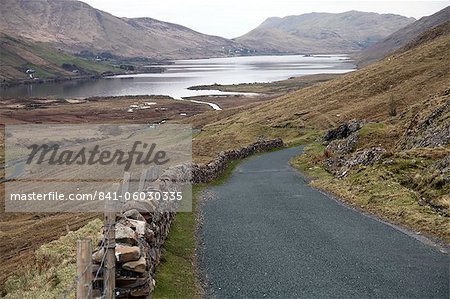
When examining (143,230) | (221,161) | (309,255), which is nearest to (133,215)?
(143,230)

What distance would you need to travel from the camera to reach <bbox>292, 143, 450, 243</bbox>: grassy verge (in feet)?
61.4

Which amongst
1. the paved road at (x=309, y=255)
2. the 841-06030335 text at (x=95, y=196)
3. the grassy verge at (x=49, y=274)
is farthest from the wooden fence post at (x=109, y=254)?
the paved road at (x=309, y=255)

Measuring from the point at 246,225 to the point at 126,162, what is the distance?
34.3 meters

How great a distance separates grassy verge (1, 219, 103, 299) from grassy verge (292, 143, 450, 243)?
12633 mm

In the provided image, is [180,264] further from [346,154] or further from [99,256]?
[346,154]

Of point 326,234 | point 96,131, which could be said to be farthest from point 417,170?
point 96,131

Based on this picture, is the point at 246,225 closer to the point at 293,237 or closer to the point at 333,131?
the point at 293,237

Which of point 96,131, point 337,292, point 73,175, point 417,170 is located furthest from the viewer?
point 96,131

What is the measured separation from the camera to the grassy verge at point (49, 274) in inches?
538

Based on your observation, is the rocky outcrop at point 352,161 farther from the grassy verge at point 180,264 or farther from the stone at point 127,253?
the stone at point 127,253

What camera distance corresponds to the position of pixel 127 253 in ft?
34.0

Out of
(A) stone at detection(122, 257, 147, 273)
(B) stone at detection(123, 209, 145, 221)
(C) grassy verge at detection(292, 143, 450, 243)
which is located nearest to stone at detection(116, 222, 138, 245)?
(A) stone at detection(122, 257, 147, 273)

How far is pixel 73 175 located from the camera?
47062 mm

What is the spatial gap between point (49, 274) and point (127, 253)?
590 cm
